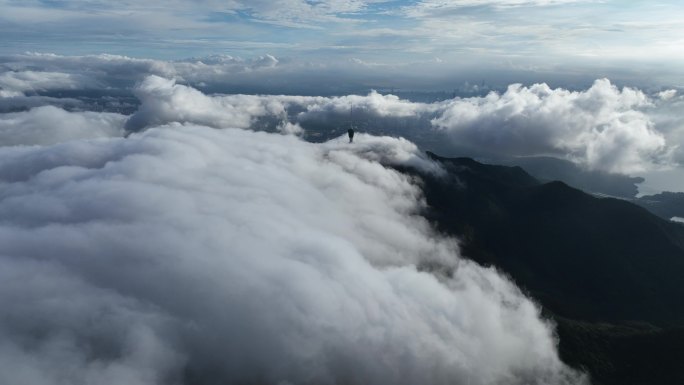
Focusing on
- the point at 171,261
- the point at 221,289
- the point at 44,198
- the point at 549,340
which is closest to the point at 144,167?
the point at 44,198

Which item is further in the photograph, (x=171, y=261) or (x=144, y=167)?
(x=144, y=167)

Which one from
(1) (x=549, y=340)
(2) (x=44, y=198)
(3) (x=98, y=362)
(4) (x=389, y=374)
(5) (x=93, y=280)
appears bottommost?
(1) (x=549, y=340)

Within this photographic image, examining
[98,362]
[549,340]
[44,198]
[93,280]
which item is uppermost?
[44,198]

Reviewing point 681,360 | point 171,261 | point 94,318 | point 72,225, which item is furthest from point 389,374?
point 681,360

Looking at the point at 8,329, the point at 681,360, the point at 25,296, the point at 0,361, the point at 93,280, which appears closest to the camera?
the point at 0,361

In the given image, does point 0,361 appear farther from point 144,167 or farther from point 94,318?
point 144,167

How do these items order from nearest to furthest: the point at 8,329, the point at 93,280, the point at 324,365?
the point at 8,329 < the point at 93,280 < the point at 324,365

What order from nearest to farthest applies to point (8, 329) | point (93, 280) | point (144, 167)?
point (8, 329) < point (93, 280) < point (144, 167)

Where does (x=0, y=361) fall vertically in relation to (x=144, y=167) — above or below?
below

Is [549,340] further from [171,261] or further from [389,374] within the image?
[171,261]
